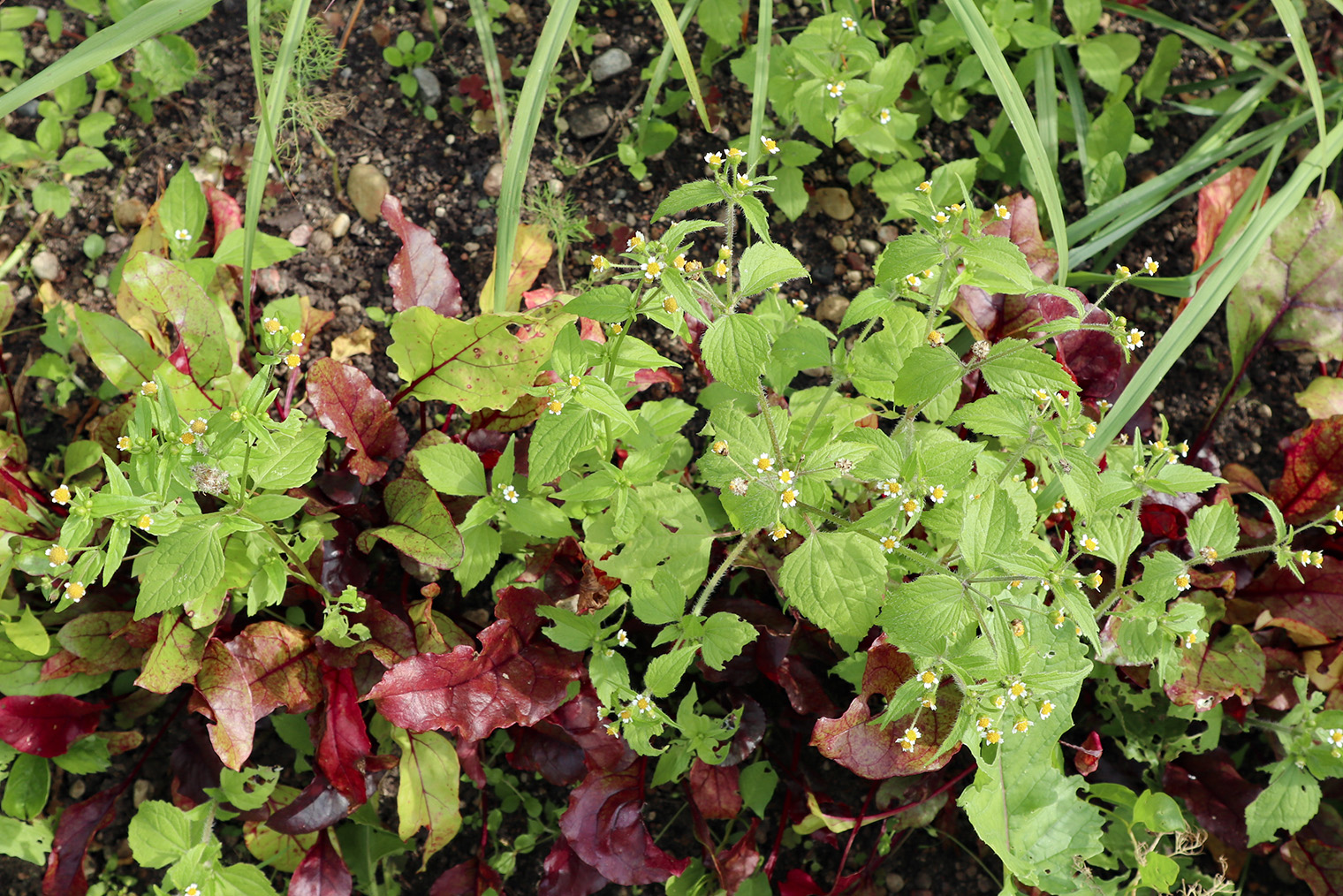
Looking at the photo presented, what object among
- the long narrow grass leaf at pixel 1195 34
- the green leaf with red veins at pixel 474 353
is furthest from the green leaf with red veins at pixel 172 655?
the long narrow grass leaf at pixel 1195 34

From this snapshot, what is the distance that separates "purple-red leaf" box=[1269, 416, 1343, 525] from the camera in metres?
2.24

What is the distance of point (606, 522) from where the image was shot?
183 centimetres

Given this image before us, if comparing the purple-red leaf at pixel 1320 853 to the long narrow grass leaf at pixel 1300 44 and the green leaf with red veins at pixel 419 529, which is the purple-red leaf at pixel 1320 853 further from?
the green leaf with red veins at pixel 419 529

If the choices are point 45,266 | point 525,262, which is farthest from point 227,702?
point 45,266

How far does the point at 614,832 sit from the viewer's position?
2.02 m

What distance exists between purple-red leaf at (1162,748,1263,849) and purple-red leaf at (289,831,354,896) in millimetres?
1910

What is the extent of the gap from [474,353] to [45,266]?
1.41m

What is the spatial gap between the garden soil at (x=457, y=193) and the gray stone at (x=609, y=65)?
0.03m

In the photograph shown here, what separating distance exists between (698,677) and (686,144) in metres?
1.52

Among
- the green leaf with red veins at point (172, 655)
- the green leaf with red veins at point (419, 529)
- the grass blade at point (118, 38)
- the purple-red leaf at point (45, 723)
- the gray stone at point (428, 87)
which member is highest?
the grass blade at point (118, 38)

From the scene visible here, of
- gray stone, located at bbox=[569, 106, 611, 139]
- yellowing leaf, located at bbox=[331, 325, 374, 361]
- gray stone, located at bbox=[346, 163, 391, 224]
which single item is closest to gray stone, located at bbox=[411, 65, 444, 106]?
gray stone, located at bbox=[346, 163, 391, 224]

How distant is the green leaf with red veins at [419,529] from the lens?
1.93 metres

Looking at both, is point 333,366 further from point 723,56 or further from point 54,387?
point 723,56

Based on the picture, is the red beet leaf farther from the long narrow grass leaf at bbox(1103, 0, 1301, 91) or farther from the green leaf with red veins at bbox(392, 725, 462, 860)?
the long narrow grass leaf at bbox(1103, 0, 1301, 91)
